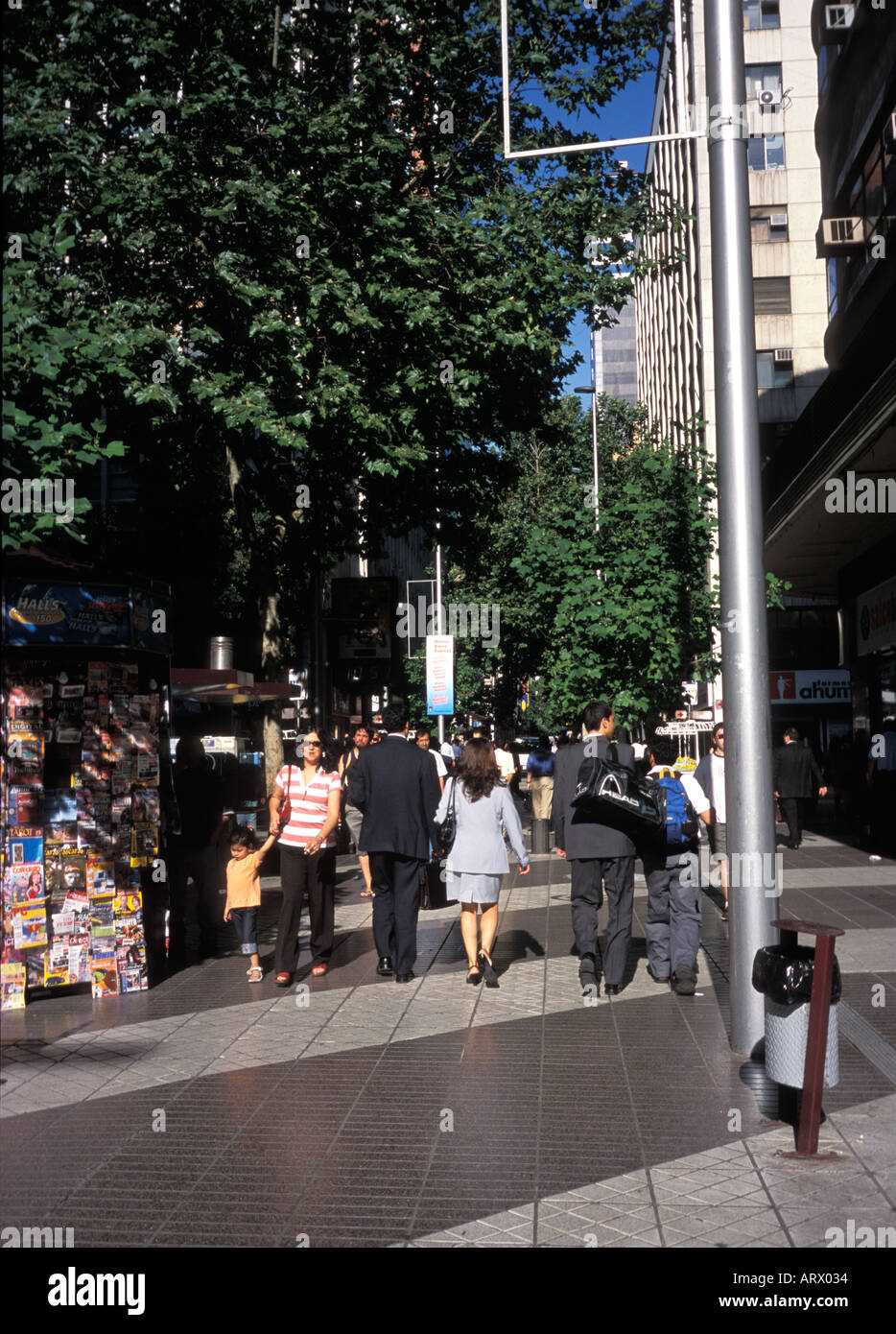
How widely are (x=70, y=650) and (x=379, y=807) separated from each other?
2.47 meters

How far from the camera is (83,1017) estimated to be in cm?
861

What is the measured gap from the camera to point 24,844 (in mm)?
9031

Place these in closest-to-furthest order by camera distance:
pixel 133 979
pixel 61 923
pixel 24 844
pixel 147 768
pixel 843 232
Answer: pixel 24 844 < pixel 61 923 < pixel 133 979 < pixel 147 768 < pixel 843 232

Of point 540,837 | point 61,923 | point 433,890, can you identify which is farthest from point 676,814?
point 540,837

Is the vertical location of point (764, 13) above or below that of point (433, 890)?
above

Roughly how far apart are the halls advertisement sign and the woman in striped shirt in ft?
99.4

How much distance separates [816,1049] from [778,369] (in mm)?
38699

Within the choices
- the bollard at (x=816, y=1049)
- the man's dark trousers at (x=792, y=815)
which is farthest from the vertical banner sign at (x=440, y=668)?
the bollard at (x=816, y=1049)

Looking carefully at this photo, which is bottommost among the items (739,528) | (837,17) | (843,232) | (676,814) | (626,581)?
(676,814)

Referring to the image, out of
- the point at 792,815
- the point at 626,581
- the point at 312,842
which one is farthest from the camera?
the point at 792,815

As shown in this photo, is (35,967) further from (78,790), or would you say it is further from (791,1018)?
(791,1018)

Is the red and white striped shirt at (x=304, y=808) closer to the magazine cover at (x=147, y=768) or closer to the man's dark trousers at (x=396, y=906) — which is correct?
the man's dark trousers at (x=396, y=906)

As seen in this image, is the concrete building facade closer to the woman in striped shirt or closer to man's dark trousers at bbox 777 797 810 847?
man's dark trousers at bbox 777 797 810 847
